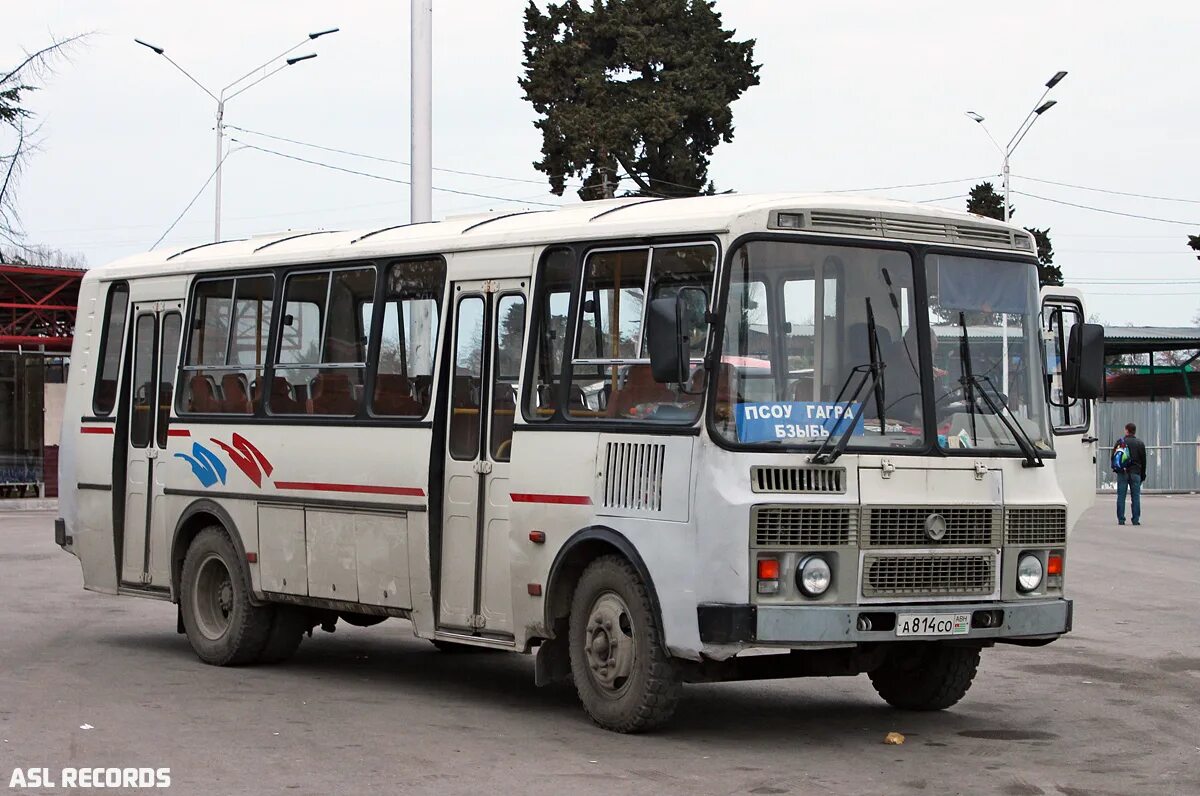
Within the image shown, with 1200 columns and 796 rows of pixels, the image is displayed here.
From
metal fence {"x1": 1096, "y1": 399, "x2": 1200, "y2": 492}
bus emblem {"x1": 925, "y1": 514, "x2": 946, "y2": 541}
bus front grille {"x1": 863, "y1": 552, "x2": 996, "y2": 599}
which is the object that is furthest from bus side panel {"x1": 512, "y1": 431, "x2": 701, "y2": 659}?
metal fence {"x1": 1096, "y1": 399, "x2": 1200, "y2": 492}

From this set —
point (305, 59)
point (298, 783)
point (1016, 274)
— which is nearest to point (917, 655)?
point (1016, 274)

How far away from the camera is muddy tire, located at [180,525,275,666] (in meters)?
13.5

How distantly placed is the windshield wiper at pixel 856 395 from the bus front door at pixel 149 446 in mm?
6372

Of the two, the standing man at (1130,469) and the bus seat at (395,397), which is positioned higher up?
the bus seat at (395,397)

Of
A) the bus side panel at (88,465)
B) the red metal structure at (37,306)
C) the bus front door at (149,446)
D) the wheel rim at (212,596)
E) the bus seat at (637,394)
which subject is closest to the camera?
the bus seat at (637,394)

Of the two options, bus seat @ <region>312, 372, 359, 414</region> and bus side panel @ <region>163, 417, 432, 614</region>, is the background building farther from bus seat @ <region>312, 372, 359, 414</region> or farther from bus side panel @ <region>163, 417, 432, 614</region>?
bus seat @ <region>312, 372, 359, 414</region>

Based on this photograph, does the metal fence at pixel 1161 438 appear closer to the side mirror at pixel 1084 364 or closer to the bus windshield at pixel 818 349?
the side mirror at pixel 1084 364

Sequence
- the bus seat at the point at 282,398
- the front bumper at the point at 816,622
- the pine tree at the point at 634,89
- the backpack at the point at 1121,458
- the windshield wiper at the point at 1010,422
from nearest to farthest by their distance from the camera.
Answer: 1. the front bumper at the point at 816,622
2. the windshield wiper at the point at 1010,422
3. the bus seat at the point at 282,398
4. the backpack at the point at 1121,458
5. the pine tree at the point at 634,89

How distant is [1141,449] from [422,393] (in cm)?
2383

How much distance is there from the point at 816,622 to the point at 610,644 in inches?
51.0

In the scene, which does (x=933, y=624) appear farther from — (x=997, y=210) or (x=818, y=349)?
(x=997, y=210)

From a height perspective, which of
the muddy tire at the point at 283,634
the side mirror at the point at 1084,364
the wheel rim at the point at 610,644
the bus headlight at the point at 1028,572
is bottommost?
the muddy tire at the point at 283,634

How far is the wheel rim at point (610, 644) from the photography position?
33.5 ft

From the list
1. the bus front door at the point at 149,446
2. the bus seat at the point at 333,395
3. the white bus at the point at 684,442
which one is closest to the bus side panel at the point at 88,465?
the bus front door at the point at 149,446
